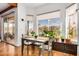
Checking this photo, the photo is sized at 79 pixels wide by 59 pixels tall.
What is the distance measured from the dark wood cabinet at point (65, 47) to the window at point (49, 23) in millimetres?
187

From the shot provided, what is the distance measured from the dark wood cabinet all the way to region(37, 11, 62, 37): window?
7.3 inches

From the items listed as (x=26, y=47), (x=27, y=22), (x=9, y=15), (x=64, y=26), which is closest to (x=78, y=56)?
(x=64, y=26)

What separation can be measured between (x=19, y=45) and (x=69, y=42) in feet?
2.77

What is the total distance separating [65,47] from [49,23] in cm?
49

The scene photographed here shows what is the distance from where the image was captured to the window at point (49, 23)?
2.11m

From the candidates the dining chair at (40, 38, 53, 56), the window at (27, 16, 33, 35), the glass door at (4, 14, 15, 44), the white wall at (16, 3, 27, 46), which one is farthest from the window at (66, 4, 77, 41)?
the glass door at (4, 14, 15, 44)

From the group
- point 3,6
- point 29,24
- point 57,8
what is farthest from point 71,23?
point 3,6

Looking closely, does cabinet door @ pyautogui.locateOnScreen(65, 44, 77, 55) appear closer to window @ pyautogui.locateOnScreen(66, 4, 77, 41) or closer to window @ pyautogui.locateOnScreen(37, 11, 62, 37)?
window @ pyautogui.locateOnScreen(66, 4, 77, 41)

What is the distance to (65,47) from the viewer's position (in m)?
2.10

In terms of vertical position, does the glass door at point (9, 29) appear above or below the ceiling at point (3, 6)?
below

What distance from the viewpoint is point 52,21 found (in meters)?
2.17

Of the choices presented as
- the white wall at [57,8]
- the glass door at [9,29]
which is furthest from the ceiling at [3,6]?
the white wall at [57,8]

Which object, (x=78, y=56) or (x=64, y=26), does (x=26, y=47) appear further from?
(x=78, y=56)

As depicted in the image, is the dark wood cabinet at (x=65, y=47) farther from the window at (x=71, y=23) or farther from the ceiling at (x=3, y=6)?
the ceiling at (x=3, y=6)
